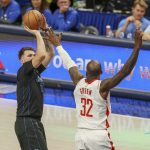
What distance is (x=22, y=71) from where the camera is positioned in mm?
7922

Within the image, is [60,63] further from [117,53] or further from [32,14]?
[32,14]

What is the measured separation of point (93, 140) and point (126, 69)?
84 cm

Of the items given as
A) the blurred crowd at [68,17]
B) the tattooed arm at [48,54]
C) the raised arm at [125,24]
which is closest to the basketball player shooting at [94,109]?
the tattooed arm at [48,54]

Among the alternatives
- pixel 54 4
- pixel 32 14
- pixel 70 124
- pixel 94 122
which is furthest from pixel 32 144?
pixel 54 4

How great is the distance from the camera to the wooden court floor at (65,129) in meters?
10.1

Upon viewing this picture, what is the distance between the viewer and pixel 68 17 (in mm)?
14477

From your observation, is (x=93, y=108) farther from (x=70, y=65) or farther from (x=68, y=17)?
(x=68, y=17)

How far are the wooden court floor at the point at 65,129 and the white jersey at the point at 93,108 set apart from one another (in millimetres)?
2584

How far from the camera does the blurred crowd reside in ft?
44.7

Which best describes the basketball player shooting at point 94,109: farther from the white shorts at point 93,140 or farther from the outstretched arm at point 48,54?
the outstretched arm at point 48,54

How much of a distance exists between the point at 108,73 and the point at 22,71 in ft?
18.0

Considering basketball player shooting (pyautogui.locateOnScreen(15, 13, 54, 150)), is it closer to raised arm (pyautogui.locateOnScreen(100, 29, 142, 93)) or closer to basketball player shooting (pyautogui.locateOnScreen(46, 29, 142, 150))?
basketball player shooting (pyautogui.locateOnScreen(46, 29, 142, 150))

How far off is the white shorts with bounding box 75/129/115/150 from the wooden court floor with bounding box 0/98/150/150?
2587mm

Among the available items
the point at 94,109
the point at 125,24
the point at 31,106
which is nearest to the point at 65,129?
the point at 31,106
